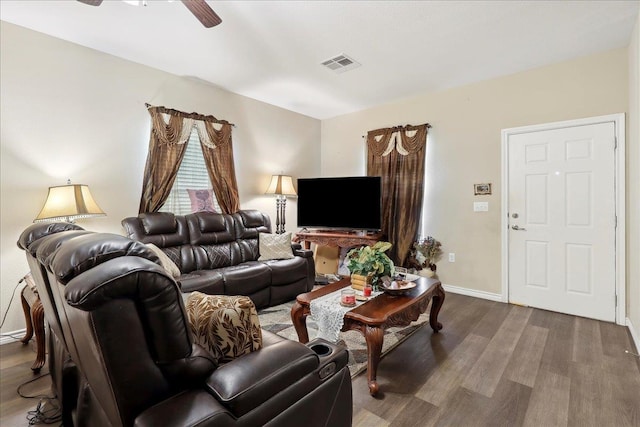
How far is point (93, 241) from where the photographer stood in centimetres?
99

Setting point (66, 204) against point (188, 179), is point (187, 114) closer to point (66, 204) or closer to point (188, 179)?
point (188, 179)

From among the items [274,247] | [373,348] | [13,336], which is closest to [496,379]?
[373,348]

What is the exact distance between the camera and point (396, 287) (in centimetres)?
242

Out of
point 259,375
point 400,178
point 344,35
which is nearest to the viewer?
point 259,375

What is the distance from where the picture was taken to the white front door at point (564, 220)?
3127 millimetres

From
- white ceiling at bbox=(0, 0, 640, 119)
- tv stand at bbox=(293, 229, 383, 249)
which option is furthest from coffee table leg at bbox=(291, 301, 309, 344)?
white ceiling at bbox=(0, 0, 640, 119)

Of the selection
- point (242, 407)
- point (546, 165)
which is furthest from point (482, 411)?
point (546, 165)

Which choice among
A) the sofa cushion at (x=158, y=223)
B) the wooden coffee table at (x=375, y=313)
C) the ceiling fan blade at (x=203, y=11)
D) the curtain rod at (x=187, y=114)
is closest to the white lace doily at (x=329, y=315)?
the wooden coffee table at (x=375, y=313)

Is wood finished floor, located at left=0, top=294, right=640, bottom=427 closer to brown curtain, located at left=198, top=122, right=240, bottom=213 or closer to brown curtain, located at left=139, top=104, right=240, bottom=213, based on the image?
brown curtain, located at left=139, top=104, right=240, bottom=213

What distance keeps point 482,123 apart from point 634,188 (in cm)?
165

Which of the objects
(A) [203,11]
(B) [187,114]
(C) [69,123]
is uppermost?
(A) [203,11]

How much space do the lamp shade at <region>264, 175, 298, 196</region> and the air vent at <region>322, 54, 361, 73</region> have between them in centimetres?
178

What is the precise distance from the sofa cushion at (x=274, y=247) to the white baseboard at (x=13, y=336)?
89.0 inches

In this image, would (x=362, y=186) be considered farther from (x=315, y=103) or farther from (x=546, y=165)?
(x=546, y=165)
